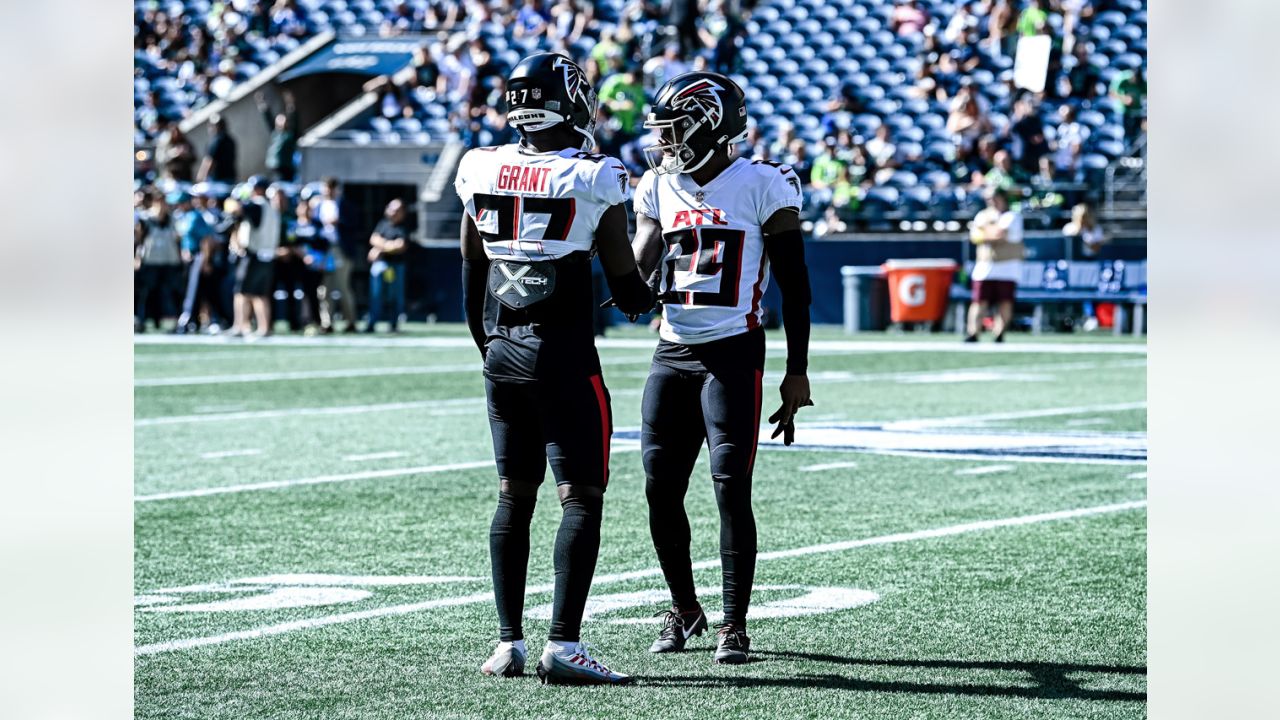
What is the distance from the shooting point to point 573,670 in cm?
488

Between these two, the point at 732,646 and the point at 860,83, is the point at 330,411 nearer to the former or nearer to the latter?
the point at 732,646

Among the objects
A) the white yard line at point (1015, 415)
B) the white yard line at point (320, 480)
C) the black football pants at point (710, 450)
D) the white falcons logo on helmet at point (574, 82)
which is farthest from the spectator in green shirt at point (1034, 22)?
the white falcons logo on helmet at point (574, 82)

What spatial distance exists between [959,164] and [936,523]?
18.2 meters

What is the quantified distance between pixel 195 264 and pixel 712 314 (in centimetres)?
1979

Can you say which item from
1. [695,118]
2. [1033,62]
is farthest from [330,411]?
[1033,62]

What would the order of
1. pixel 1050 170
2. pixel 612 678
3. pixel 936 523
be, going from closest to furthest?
pixel 612 678
pixel 936 523
pixel 1050 170

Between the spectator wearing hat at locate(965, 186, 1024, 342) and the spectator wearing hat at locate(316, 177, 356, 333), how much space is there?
787cm

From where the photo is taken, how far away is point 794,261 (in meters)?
5.49

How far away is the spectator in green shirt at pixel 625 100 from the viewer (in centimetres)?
2673

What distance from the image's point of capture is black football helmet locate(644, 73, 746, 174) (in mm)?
5469

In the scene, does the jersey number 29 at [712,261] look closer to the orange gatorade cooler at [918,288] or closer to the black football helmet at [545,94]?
the black football helmet at [545,94]
